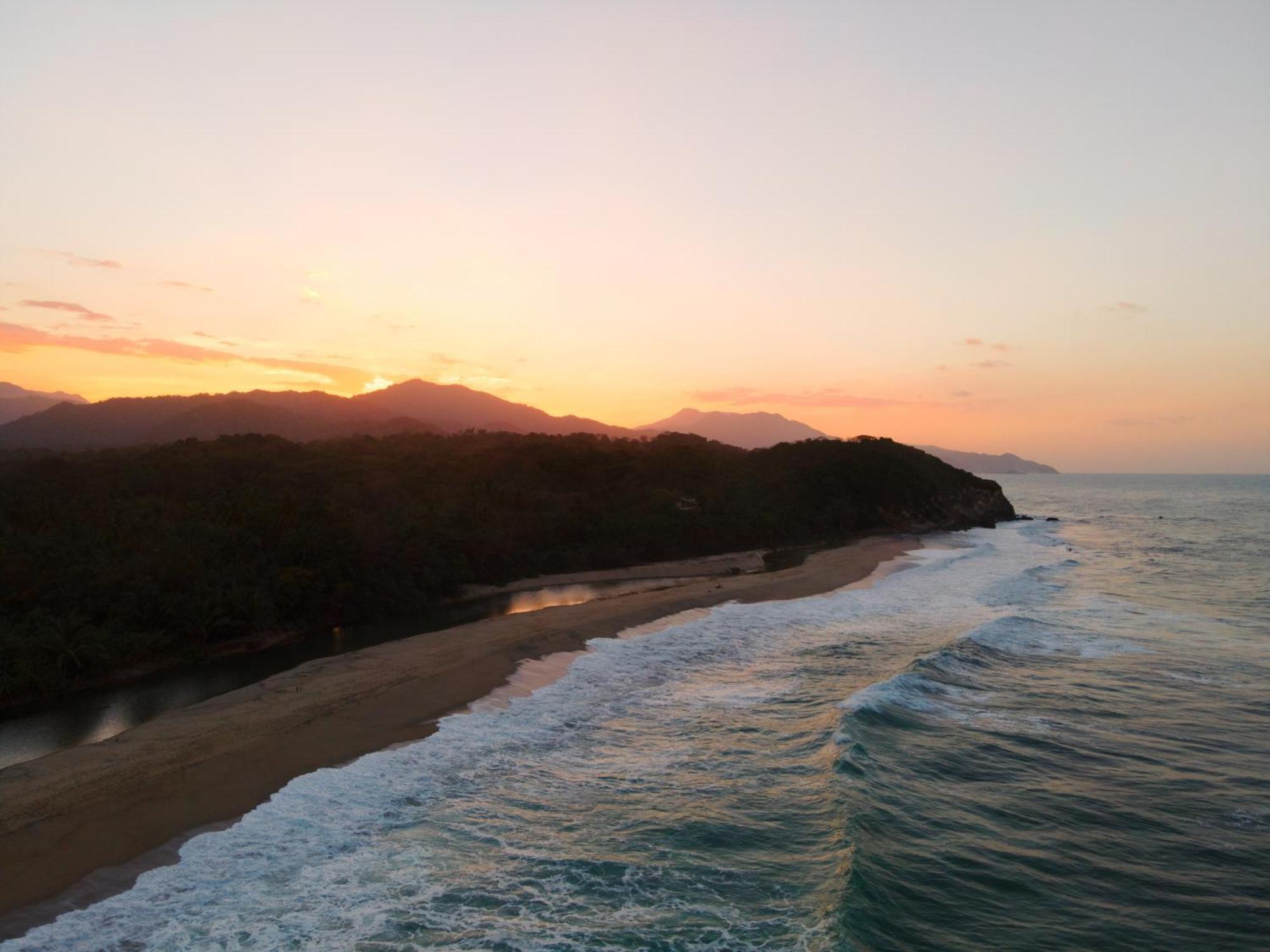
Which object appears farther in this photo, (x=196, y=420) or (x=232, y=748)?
(x=196, y=420)

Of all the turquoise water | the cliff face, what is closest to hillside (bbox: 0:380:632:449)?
the cliff face

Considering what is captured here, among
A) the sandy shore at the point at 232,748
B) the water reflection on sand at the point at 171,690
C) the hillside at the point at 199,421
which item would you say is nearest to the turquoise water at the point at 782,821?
the sandy shore at the point at 232,748

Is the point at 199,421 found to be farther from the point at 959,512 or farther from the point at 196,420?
the point at 959,512

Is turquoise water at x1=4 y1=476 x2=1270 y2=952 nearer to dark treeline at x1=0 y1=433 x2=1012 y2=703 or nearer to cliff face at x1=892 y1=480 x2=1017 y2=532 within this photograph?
dark treeline at x1=0 y1=433 x2=1012 y2=703

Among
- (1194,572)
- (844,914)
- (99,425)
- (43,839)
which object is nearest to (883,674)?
(844,914)

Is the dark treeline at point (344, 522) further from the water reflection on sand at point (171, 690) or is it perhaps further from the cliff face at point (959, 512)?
the water reflection on sand at point (171, 690)

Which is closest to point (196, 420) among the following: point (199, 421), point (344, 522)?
point (199, 421)
